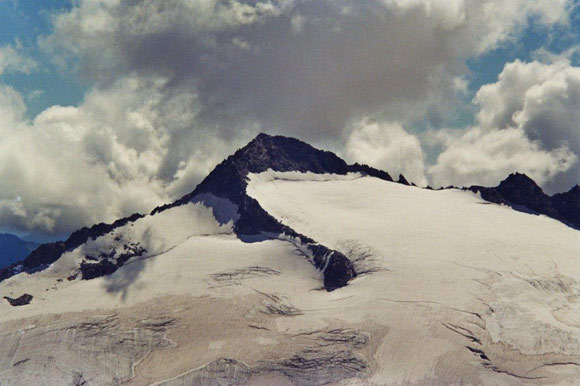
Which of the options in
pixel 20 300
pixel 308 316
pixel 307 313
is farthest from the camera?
pixel 20 300

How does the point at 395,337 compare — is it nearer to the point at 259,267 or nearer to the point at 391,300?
the point at 391,300

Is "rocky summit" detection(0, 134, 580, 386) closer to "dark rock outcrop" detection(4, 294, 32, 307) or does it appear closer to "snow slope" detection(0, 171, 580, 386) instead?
"snow slope" detection(0, 171, 580, 386)

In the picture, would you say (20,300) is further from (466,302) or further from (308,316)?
(466,302)

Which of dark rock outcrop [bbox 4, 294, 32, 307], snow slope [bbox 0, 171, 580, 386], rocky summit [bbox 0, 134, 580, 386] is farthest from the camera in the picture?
dark rock outcrop [bbox 4, 294, 32, 307]

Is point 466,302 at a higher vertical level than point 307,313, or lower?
higher

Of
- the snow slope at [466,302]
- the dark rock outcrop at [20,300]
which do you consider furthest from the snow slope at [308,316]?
the dark rock outcrop at [20,300]

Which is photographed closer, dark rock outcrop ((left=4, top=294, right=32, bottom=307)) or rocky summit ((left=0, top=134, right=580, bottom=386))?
rocky summit ((left=0, top=134, right=580, bottom=386))

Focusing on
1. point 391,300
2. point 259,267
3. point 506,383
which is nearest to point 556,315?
point 506,383

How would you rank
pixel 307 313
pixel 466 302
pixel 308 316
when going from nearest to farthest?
pixel 466 302, pixel 308 316, pixel 307 313

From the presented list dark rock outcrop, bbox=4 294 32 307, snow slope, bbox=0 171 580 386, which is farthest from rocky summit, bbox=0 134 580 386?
dark rock outcrop, bbox=4 294 32 307

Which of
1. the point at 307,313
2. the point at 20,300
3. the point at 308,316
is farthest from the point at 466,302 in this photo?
the point at 20,300

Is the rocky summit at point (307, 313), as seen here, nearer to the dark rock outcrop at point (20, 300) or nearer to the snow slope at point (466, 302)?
the snow slope at point (466, 302)
